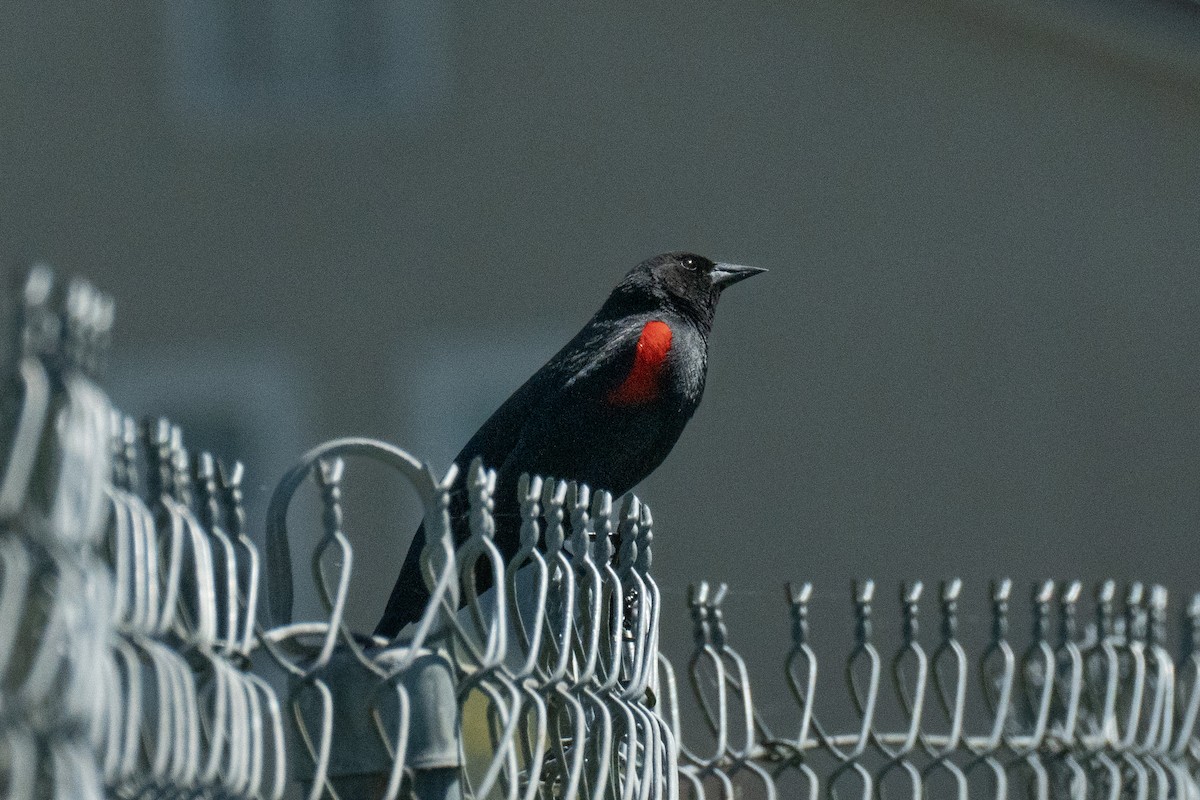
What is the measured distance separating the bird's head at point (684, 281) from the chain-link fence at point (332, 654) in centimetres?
151

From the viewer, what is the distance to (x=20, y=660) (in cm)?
112

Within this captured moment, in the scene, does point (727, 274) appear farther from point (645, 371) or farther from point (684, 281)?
point (645, 371)

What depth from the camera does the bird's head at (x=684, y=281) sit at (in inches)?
171

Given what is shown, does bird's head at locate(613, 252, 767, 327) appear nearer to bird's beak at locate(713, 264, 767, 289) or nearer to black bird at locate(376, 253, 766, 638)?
bird's beak at locate(713, 264, 767, 289)

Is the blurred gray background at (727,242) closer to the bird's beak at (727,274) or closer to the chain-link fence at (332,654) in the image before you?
the bird's beak at (727,274)

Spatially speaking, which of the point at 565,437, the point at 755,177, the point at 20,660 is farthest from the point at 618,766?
the point at 755,177

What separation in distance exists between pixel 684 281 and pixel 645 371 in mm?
679

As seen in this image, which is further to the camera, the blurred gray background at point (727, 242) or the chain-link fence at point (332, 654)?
the blurred gray background at point (727, 242)

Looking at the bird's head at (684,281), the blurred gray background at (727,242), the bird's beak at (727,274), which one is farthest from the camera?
the blurred gray background at (727,242)

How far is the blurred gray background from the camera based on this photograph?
285 inches

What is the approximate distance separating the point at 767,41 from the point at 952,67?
32.0 inches

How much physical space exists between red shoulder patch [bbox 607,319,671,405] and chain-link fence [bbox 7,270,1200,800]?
91cm

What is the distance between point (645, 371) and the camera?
385cm

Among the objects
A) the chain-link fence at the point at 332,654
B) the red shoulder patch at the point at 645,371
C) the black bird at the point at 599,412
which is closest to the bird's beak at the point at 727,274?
the black bird at the point at 599,412
